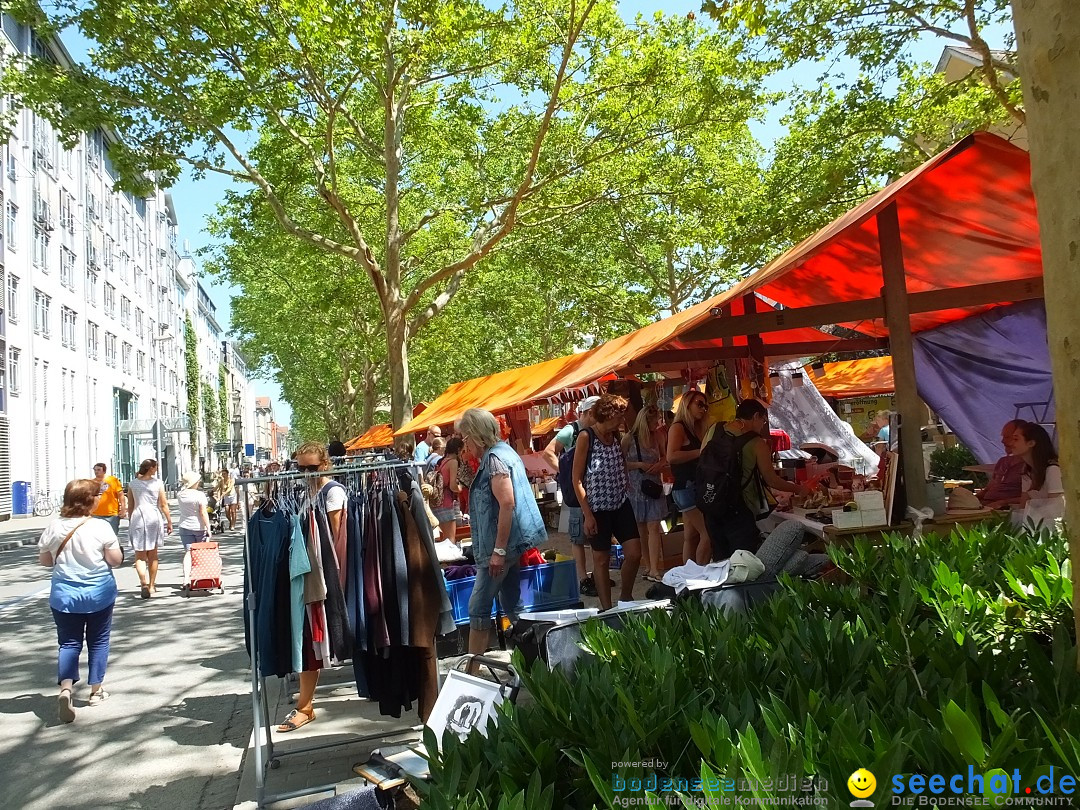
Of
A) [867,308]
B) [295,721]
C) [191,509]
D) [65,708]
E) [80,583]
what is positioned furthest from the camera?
[191,509]

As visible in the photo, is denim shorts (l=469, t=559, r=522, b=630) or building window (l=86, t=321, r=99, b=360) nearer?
denim shorts (l=469, t=559, r=522, b=630)

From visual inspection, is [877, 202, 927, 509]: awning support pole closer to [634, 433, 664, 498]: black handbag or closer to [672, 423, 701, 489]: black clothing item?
[672, 423, 701, 489]: black clothing item

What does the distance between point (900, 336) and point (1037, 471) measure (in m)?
1.36

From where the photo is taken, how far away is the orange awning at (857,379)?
17016mm

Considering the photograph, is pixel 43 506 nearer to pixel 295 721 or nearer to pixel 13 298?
pixel 13 298

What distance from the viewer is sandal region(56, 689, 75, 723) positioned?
18.9ft

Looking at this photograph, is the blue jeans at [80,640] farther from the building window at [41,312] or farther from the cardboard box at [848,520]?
the building window at [41,312]

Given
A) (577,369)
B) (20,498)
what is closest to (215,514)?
(577,369)

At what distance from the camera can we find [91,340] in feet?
137

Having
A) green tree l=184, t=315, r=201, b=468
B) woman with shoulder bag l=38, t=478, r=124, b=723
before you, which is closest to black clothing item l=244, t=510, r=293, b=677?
woman with shoulder bag l=38, t=478, r=124, b=723

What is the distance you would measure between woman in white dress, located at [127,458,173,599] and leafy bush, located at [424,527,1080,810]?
31.2 feet

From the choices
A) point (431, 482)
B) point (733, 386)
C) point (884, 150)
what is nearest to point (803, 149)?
point (884, 150)

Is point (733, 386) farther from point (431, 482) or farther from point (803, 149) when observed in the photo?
point (803, 149)

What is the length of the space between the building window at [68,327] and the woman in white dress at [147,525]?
1170 inches
